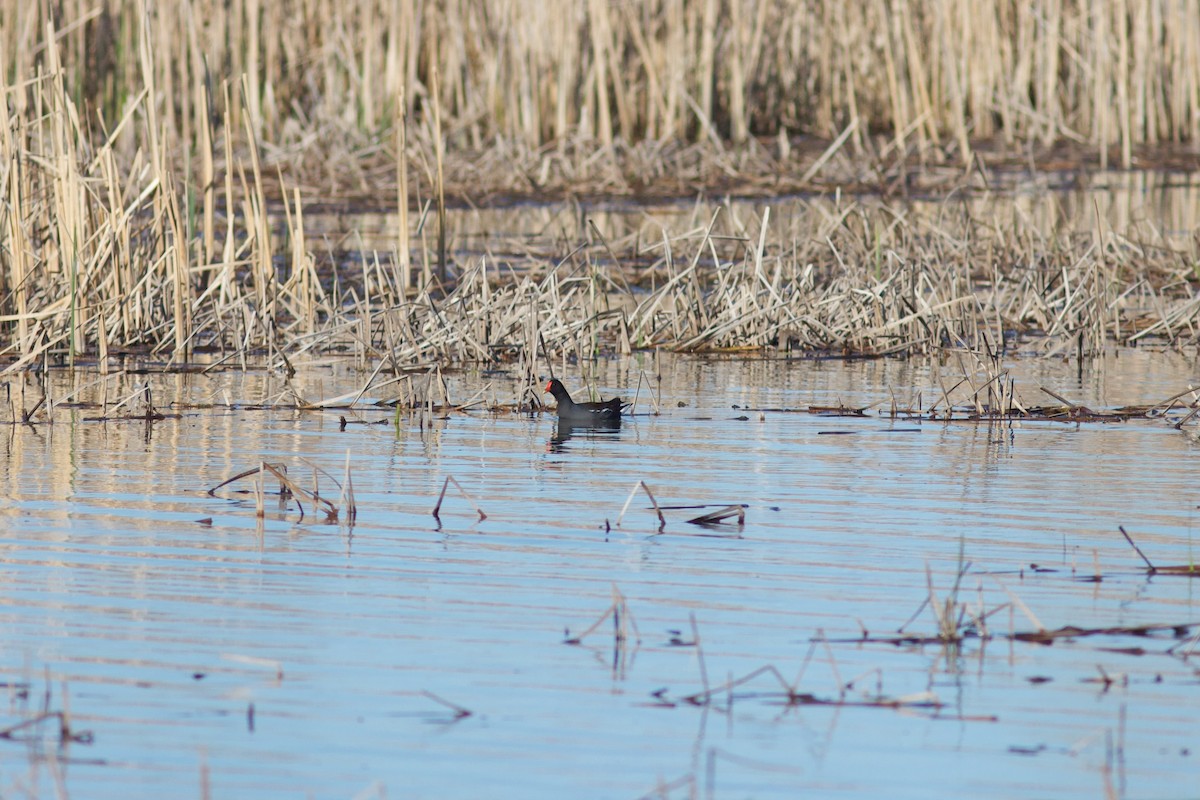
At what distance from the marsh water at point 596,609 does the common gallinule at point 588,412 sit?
14cm

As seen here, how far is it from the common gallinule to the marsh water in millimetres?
139

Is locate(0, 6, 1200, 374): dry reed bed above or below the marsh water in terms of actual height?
above

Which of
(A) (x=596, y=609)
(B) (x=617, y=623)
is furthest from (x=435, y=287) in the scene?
(B) (x=617, y=623)

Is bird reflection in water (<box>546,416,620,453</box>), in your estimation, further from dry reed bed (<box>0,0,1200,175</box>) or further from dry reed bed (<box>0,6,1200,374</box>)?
dry reed bed (<box>0,0,1200,175</box>)

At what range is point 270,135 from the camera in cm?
1742

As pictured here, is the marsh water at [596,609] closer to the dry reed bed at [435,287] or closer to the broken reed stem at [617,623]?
the broken reed stem at [617,623]

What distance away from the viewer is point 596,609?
182 inches

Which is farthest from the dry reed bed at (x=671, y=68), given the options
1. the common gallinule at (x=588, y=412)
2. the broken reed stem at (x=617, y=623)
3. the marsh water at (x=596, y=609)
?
the broken reed stem at (x=617, y=623)

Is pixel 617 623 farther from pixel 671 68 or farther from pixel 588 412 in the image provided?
pixel 671 68

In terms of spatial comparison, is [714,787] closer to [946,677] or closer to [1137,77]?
[946,677]

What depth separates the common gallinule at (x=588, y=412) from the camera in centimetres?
748

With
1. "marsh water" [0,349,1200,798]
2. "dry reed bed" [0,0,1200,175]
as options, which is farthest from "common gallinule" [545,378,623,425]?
"dry reed bed" [0,0,1200,175]

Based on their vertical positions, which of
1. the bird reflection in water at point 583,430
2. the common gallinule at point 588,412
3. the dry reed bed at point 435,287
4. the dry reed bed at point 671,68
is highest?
the dry reed bed at point 671,68

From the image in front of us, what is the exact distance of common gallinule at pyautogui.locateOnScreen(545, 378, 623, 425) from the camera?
7.48 m
